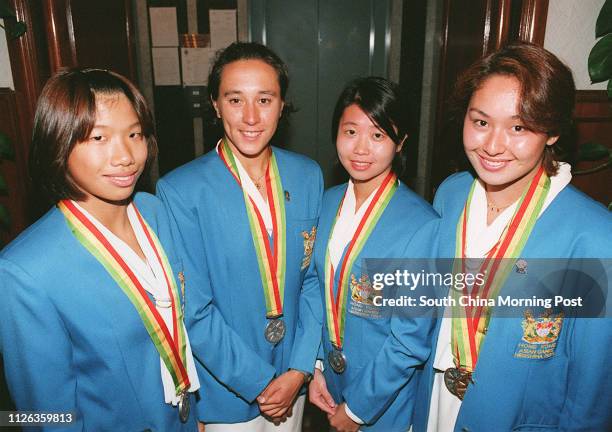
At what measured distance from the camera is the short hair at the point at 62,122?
1.10 meters

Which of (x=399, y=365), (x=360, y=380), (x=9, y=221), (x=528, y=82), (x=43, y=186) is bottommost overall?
(x=360, y=380)

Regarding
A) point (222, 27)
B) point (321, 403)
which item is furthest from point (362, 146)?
point (222, 27)

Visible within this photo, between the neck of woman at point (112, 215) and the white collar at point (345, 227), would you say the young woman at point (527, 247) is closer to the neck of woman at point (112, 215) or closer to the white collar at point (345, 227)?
the white collar at point (345, 227)

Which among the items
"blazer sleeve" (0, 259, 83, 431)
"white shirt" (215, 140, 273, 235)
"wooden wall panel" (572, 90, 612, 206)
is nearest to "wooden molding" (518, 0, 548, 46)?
"wooden wall panel" (572, 90, 612, 206)

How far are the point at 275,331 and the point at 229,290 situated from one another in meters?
0.26

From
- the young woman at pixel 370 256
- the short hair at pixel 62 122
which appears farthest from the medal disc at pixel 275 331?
the short hair at pixel 62 122

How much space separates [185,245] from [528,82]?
1245mm

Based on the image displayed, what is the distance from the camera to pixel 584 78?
219 centimetres

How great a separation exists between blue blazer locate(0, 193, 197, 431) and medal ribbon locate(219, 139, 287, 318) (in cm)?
51

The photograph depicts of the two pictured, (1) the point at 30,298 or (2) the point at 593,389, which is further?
(2) the point at 593,389

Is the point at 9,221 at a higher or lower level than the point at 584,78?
lower

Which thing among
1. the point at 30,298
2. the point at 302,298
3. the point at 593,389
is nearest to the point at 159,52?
the point at 302,298

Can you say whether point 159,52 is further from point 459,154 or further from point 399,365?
point 399,365

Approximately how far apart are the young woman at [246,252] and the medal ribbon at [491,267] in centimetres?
59
